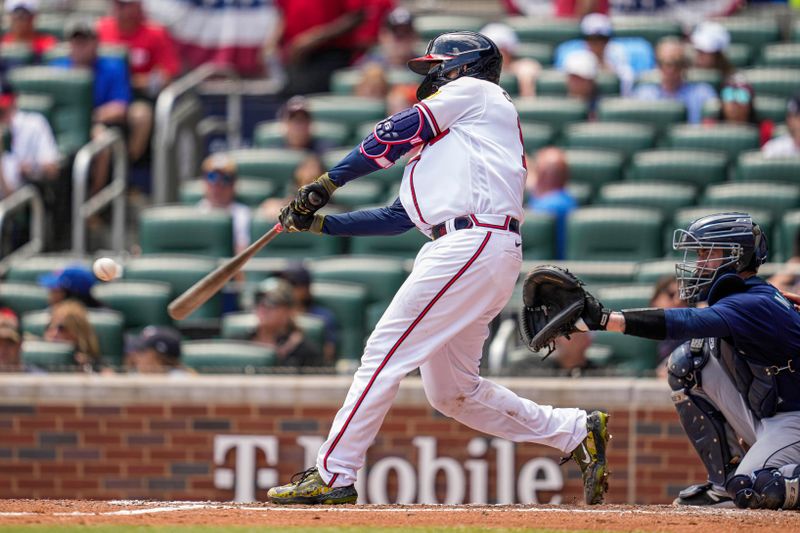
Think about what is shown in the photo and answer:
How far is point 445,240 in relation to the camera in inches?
209

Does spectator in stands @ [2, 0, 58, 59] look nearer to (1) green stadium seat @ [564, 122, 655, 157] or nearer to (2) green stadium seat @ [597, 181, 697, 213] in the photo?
(1) green stadium seat @ [564, 122, 655, 157]

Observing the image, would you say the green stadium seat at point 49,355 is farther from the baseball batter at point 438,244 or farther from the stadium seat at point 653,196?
the stadium seat at point 653,196

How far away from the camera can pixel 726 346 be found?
5629 mm

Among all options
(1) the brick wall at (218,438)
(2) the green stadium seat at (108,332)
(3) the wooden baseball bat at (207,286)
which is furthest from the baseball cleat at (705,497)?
(2) the green stadium seat at (108,332)

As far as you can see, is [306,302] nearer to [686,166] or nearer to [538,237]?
[538,237]

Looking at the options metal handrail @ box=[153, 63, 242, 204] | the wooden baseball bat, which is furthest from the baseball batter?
metal handrail @ box=[153, 63, 242, 204]

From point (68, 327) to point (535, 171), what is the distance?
328 cm

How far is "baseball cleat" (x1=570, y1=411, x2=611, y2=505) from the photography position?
5.71m

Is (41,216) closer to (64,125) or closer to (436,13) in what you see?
(64,125)

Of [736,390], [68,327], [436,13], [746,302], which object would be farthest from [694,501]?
[436,13]

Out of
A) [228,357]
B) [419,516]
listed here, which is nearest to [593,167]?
[228,357]

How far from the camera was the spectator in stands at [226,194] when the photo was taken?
958 centimetres

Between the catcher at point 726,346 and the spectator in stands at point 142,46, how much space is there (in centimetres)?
646

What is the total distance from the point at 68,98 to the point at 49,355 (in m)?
3.18
